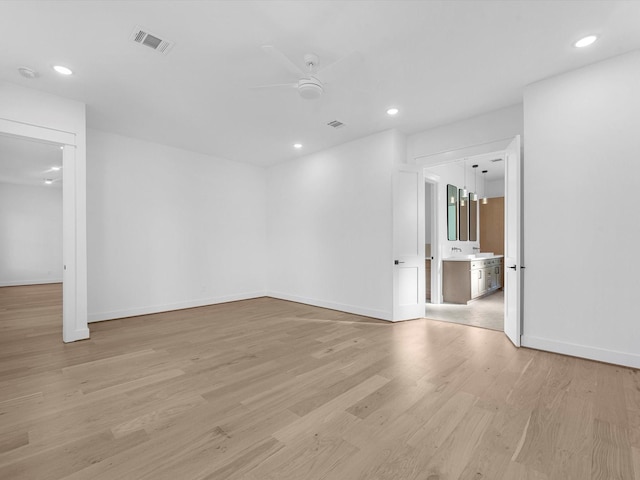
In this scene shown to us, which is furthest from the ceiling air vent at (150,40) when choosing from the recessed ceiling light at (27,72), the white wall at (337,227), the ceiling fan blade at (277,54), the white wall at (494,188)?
the white wall at (494,188)

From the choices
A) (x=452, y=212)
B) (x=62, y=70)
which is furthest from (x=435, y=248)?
(x=62, y=70)

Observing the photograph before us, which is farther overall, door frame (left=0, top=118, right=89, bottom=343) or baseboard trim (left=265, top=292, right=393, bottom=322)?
baseboard trim (left=265, top=292, right=393, bottom=322)

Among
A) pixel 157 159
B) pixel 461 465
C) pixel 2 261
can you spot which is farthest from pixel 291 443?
pixel 2 261

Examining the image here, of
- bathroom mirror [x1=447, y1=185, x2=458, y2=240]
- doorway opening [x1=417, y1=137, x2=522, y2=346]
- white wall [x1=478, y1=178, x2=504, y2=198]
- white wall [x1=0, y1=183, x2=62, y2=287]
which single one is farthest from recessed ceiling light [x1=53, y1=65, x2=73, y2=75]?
white wall [x1=478, y1=178, x2=504, y2=198]

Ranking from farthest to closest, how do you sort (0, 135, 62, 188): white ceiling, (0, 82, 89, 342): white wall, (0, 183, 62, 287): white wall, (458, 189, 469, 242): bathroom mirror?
(0, 183, 62, 287): white wall < (458, 189, 469, 242): bathroom mirror < (0, 135, 62, 188): white ceiling < (0, 82, 89, 342): white wall

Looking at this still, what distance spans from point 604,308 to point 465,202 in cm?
507

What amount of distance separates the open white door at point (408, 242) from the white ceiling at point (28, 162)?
225 inches

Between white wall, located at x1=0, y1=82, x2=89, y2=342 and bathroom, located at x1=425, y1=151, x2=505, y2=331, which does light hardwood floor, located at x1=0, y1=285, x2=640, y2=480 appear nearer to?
white wall, located at x1=0, y1=82, x2=89, y2=342

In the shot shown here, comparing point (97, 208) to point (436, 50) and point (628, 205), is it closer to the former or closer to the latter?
point (436, 50)

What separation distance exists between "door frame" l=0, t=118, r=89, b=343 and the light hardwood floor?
0.34 meters

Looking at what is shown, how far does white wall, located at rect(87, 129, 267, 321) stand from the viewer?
4.96m

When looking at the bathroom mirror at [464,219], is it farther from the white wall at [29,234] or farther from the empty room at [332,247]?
the white wall at [29,234]

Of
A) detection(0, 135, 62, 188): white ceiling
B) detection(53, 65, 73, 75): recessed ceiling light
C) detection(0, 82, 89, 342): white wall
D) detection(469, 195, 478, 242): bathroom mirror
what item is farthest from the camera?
detection(469, 195, 478, 242): bathroom mirror

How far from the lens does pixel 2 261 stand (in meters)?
8.98
